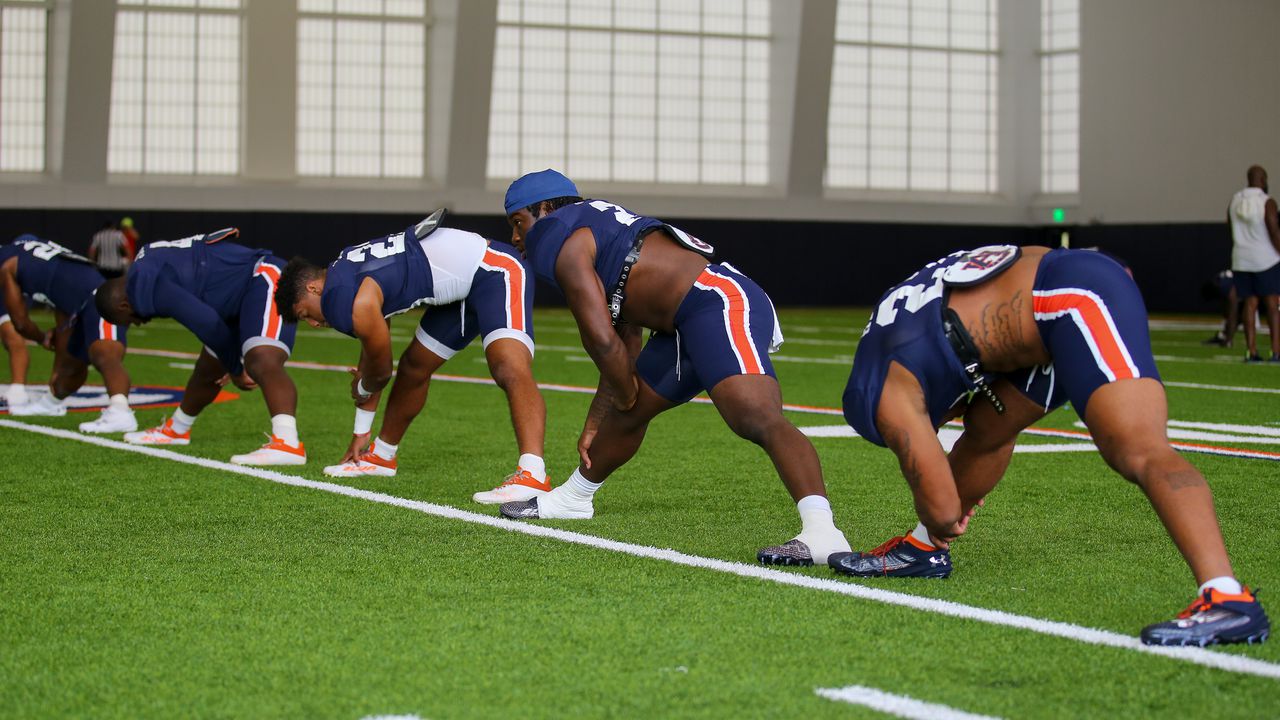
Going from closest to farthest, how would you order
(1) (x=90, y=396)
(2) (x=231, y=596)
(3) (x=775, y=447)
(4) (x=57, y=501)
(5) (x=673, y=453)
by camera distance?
(2) (x=231, y=596), (3) (x=775, y=447), (4) (x=57, y=501), (5) (x=673, y=453), (1) (x=90, y=396)

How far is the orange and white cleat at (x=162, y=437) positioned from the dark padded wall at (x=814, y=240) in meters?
21.3

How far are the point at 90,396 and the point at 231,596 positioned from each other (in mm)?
7702

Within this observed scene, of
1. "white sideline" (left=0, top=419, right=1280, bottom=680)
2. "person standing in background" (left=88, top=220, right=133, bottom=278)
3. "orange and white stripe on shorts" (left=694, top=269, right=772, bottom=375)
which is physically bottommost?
"white sideline" (left=0, top=419, right=1280, bottom=680)

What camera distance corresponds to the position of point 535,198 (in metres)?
5.44

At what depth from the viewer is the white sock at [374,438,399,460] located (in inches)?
287

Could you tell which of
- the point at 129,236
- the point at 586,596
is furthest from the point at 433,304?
the point at 129,236

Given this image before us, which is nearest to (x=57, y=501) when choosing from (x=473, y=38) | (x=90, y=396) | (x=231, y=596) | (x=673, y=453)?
(x=231, y=596)

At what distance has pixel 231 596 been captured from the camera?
4410 mm

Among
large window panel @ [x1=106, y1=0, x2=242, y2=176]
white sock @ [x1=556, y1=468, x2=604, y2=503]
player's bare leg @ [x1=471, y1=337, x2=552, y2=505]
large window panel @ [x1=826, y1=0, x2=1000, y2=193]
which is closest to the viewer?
white sock @ [x1=556, y1=468, x2=604, y2=503]

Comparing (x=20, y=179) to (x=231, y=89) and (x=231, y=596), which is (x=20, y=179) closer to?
(x=231, y=89)

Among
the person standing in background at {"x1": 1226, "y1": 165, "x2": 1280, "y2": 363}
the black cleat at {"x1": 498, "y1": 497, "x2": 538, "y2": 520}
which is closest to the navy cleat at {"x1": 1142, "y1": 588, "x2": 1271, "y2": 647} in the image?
the black cleat at {"x1": 498, "y1": 497, "x2": 538, "y2": 520}

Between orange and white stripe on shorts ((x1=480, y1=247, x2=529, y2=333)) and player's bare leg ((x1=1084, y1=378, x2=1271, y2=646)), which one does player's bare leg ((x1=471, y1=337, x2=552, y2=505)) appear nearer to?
orange and white stripe on shorts ((x1=480, y1=247, x2=529, y2=333))

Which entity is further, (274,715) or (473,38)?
(473,38)

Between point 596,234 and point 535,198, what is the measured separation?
1.45 feet
